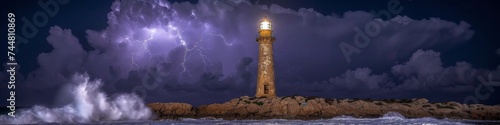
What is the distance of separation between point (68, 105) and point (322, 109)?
20810mm

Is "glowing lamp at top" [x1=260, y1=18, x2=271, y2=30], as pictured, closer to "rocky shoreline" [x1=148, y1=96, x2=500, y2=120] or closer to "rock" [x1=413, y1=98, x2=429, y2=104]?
"rocky shoreline" [x1=148, y1=96, x2=500, y2=120]

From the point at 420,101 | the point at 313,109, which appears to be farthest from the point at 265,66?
the point at 420,101

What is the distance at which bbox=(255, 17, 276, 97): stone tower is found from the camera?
4719cm

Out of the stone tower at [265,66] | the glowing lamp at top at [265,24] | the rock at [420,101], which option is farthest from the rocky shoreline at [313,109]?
the glowing lamp at top at [265,24]

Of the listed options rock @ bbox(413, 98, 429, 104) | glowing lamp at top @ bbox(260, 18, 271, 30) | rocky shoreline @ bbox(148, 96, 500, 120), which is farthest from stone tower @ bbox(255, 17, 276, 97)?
rock @ bbox(413, 98, 429, 104)

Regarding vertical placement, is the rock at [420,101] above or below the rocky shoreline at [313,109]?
above

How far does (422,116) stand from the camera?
4206cm

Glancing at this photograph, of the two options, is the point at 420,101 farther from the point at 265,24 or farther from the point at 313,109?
the point at 265,24

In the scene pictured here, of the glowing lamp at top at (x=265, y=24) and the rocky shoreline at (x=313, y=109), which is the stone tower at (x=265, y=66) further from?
the rocky shoreline at (x=313, y=109)

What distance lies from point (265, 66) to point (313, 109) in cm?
691

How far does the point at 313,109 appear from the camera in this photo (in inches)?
1683

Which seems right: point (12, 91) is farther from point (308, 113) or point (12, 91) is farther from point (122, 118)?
point (308, 113)

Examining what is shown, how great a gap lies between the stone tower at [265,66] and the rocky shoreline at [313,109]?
177cm

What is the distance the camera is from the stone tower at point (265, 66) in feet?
155
